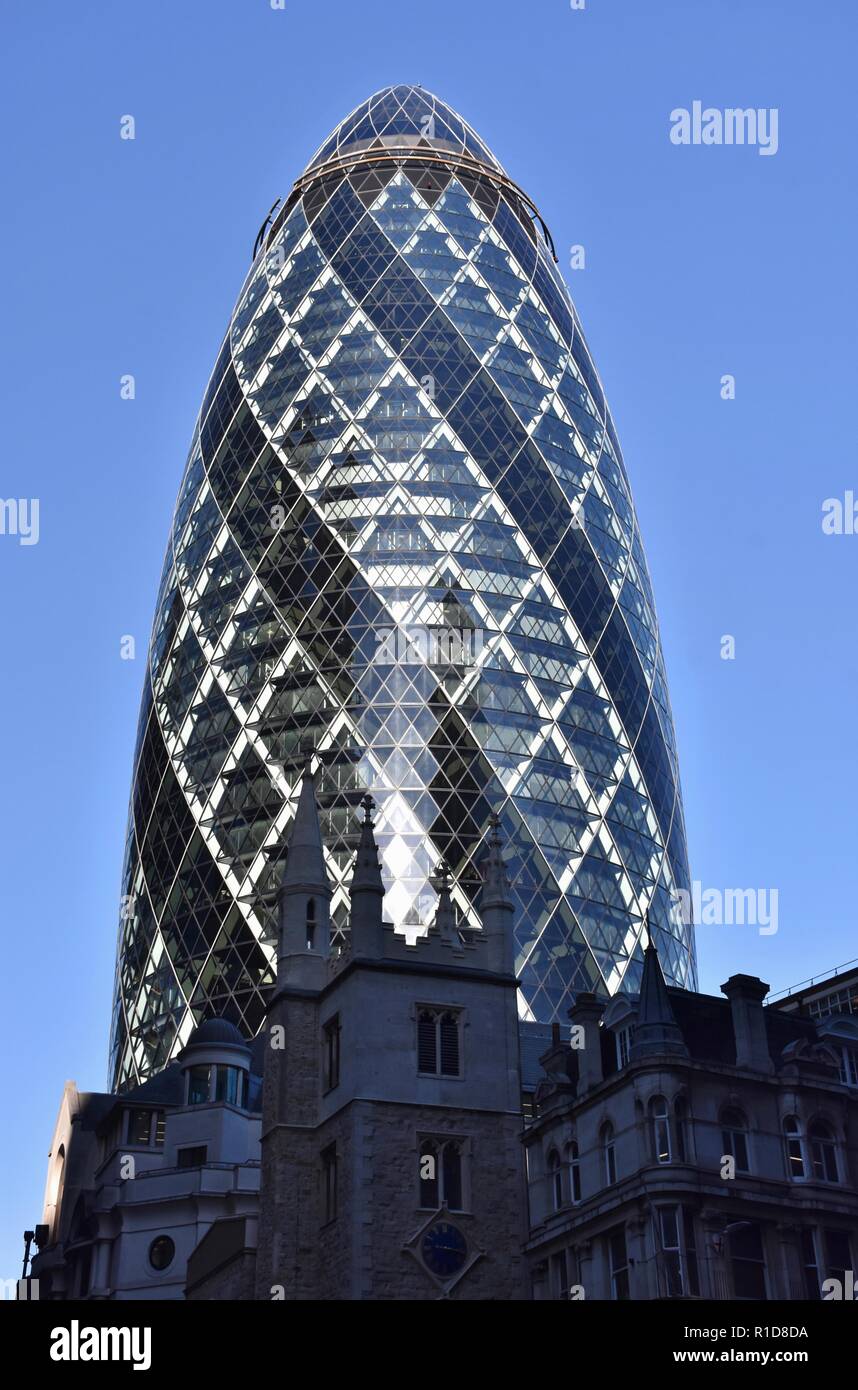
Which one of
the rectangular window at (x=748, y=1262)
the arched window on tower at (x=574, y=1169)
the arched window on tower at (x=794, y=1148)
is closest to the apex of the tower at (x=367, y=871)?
the arched window on tower at (x=574, y=1169)

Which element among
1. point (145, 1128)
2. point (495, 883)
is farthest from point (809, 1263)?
point (145, 1128)

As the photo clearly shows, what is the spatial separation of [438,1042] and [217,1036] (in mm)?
14778

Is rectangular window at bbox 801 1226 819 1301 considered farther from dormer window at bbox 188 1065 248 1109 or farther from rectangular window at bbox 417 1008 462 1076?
dormer window at bbox 188 1065 248 1109

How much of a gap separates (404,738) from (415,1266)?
2936cm

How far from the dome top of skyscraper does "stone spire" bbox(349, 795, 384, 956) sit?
44806 mm

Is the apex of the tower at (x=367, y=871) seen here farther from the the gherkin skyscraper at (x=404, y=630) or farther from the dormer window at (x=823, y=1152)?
the the gherkin skyscraper at (x=404, y=630)

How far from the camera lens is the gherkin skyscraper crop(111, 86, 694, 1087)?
Result: 6081cm

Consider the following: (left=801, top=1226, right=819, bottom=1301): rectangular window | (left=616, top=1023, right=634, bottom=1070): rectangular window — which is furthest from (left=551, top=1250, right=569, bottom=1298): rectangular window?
(left=801, top=1226, right=819, bottom=1301): rectangular window

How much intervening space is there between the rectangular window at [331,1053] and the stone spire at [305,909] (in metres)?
1.44

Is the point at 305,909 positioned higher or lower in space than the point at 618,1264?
higher

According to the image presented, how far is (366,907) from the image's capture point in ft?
124

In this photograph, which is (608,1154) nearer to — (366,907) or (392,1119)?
(392,1119)

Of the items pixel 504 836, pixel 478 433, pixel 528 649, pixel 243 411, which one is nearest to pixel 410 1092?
pixel 504 836

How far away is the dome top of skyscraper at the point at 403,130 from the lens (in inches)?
3054
